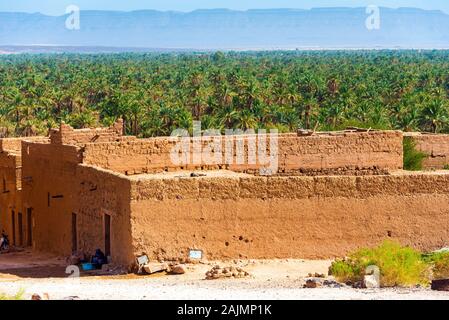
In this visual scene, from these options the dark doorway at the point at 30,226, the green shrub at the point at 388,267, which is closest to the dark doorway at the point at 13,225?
the dark doorway at the point at 30,226

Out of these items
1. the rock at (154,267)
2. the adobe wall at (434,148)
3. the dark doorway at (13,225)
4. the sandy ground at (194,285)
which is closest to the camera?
the sandy ground at (194,285)

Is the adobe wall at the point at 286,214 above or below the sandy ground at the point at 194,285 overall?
above

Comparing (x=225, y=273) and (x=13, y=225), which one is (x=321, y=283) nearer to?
(x=225, y=273)

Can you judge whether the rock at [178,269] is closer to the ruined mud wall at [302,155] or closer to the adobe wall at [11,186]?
the ruined mud wall at [302,155]

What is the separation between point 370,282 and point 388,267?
72 centimetres

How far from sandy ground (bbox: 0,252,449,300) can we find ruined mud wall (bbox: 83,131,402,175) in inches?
116

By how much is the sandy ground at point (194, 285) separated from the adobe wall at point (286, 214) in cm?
47

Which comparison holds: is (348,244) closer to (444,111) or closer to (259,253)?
(259,253)

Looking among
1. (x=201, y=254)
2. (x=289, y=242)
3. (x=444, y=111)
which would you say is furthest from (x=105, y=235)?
(x=444, y=111)

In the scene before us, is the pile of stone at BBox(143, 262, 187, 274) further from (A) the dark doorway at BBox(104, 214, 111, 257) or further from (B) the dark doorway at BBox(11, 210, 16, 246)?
(B) the dark doorway at BBox(11, 210, 16, 246)

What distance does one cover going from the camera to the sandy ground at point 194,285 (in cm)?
1605

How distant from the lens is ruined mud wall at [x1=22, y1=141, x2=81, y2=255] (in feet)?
82.1

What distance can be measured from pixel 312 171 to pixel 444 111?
33.3 metres

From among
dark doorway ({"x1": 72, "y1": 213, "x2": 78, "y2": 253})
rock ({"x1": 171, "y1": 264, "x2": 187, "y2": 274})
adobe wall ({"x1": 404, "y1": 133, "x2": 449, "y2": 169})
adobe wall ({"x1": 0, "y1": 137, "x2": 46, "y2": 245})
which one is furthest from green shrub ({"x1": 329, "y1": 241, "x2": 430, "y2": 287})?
adobe wall ({"x1": 404, "y1": 133, "x2": 449, "y2": 169})
